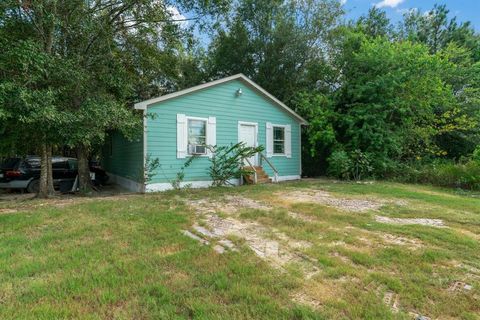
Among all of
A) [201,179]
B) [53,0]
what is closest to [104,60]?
[53,0]

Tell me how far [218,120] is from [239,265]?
8.09 metres

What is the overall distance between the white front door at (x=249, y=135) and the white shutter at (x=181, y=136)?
7.64 ft

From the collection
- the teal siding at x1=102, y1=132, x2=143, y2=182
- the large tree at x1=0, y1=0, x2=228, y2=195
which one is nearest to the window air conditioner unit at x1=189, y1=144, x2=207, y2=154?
the teal siding at x1=102, y1=132, x2=143, y2=182

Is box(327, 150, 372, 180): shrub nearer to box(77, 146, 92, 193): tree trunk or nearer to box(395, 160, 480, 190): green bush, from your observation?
box(395, 160, 480, 190): green bush

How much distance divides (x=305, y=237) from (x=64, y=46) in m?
8.70

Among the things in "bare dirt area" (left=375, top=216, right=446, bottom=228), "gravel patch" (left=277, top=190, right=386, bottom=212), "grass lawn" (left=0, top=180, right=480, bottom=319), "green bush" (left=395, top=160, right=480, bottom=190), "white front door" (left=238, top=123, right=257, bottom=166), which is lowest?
"grass lawn" (left=0, top=180, right=480, bottom=319)

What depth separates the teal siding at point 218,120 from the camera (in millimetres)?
9648

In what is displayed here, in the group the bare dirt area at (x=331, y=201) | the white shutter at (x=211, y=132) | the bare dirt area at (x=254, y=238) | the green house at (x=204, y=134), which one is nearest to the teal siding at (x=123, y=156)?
the green house at (x=204, y=134)

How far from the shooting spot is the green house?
31.6 feet

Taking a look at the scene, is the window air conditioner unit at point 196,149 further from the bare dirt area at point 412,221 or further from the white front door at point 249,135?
the bare dirt area at point 412,221

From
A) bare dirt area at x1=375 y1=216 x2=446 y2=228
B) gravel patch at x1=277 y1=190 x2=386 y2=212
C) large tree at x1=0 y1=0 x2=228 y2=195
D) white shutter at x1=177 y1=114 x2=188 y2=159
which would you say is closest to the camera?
bare dirt area at x1=375 y1=216 x2=446 y2=228

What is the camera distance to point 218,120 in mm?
10930

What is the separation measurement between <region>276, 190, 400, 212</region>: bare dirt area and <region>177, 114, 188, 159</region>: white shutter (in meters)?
3.59

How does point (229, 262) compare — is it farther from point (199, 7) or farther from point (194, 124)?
point (199, 7)
